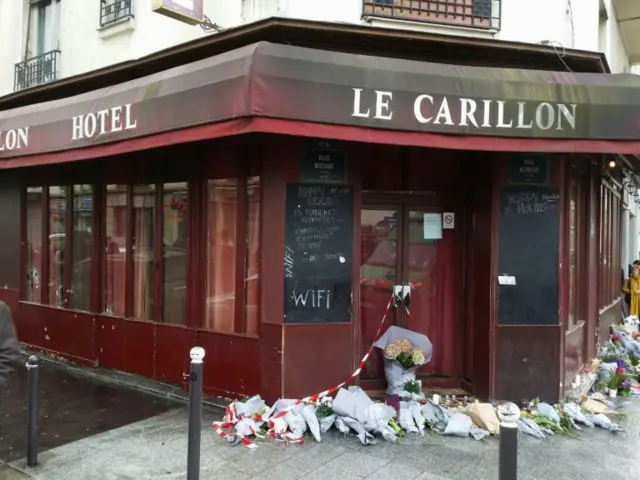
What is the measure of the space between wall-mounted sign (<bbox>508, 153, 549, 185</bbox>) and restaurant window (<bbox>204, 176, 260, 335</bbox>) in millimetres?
2785

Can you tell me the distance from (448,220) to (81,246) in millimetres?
5389

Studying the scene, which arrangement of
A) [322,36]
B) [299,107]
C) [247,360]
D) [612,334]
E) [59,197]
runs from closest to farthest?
[299,107] → [322,36] → [247,360] → [59,197] → [612,334]

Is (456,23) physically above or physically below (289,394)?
above

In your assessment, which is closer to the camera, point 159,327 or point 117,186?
point 159,327

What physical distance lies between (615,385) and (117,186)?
23.2 ft

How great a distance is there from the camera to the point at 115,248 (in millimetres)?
8055

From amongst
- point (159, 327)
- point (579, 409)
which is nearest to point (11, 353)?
point (159, 327)

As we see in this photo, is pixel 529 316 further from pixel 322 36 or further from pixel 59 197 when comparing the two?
pixel 59 197

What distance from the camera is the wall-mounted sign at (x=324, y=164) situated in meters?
5.93

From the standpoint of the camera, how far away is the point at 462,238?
682 centimetres

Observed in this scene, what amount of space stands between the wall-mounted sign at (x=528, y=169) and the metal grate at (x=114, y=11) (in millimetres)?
5364

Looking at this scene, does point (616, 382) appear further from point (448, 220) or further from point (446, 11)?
point (446, 11)

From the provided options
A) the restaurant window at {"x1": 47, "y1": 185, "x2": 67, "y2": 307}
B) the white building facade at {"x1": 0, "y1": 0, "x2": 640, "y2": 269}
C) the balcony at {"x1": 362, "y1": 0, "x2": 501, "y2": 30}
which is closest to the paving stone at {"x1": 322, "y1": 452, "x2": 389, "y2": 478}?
the white building facade at {"x1": 0, "y1": 0, "x2": 640, "y2": 269}

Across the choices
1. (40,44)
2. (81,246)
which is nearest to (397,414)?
(81,246)
